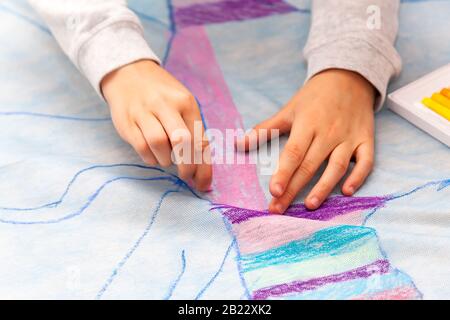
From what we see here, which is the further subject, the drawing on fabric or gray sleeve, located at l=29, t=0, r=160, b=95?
gray sleeve, located at l=29, t=0, r=160, b=95

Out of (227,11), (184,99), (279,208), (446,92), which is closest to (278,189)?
(279,208)

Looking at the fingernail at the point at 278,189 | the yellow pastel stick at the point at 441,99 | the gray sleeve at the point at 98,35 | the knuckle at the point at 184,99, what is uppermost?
the gray sleeve at the point at 98,35

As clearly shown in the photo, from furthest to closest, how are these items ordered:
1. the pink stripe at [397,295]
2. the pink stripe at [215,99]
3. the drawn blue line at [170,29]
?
the drawn blue line at [170,29], the pink stripe at [215,99], the pink stripe at [397,295]

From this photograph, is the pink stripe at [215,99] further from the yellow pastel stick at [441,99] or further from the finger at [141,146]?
the yellow pastel stick at [441,99]

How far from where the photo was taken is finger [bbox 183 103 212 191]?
0.50 metres

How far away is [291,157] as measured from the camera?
20.6 inches

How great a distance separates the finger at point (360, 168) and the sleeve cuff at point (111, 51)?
0.23 meters

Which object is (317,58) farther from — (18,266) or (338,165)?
(18,266)

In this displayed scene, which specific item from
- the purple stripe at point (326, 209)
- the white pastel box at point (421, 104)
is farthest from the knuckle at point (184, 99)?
the white pastel box at point (421, 104)

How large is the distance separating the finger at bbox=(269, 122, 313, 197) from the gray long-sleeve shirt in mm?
88

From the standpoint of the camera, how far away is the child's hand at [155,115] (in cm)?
49

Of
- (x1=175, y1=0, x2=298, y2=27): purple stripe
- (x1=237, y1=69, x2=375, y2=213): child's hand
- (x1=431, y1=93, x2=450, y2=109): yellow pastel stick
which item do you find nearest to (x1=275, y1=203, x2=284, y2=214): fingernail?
(x1=237, y1=69, x2=375, y2=213): child's hand

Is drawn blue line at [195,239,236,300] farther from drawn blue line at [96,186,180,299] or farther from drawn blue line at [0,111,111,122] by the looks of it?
drawn blue line at [0,111,111,122]

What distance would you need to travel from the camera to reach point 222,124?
595mm
